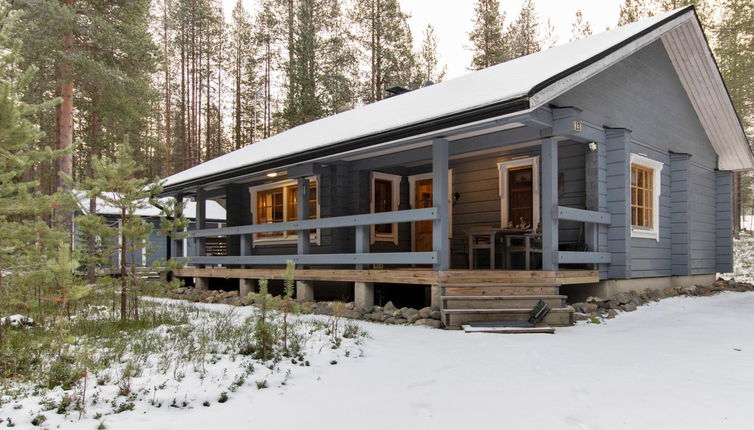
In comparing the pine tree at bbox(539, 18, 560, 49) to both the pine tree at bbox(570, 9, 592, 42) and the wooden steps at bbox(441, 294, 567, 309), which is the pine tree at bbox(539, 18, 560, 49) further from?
the wooden steps at bbox(441, 294, 567, 309)

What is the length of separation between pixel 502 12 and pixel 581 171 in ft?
68.8

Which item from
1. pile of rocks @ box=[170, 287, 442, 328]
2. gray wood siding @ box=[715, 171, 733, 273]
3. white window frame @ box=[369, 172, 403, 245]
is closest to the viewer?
pile of rocks @ box=[170, 287, 442, 328]

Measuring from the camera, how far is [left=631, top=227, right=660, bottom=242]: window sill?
30.8 ft

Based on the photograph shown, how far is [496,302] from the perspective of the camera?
24.0ft

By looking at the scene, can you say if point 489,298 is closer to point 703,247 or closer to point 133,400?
point 133,400

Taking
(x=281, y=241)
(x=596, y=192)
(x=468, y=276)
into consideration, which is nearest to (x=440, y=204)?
(x=468, y=276)

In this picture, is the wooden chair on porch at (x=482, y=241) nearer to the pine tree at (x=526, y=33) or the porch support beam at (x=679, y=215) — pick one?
the porch support beam at (x=679, y=215)

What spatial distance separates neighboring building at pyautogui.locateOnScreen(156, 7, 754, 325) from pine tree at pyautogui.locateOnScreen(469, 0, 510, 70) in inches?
608

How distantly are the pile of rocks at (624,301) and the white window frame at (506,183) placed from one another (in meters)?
1.88

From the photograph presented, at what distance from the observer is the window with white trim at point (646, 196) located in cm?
969

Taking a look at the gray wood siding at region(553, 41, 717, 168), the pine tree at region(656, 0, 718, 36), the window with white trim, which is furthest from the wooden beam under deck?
the pine tree at region(656, 0, 718, 36)

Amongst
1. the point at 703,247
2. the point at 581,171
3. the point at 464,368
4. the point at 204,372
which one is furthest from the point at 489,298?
the point at 703,247

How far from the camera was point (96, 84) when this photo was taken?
45.1 ft

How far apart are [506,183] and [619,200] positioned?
7.23 ft
